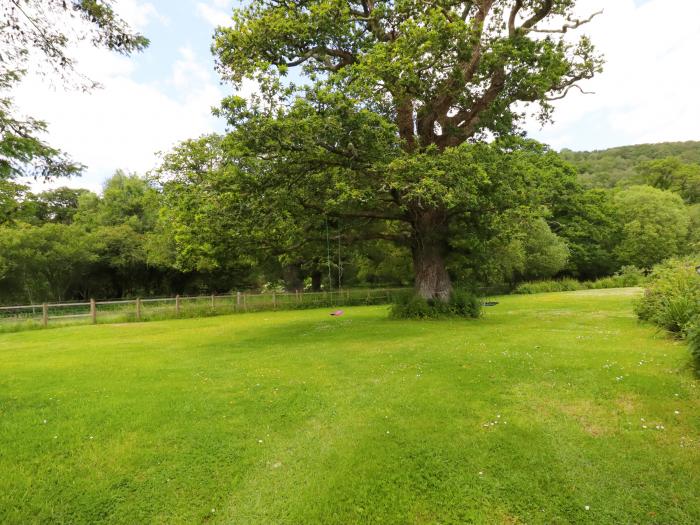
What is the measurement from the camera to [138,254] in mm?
34969

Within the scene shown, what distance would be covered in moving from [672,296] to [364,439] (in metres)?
11.0

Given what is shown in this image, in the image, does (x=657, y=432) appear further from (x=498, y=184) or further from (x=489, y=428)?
(x=498, y=184)

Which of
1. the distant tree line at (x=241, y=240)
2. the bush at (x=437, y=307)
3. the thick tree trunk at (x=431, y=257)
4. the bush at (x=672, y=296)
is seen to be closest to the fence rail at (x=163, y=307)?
the bush at (x=437, y=307)

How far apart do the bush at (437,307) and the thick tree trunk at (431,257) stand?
26 centimetres

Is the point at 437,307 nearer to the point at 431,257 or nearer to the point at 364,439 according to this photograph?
the point at 431,257

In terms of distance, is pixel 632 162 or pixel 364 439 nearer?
pixel 364 439

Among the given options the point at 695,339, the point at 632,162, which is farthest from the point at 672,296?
the point at 632,162

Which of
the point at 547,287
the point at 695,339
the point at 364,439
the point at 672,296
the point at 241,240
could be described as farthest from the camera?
the point at 547,287

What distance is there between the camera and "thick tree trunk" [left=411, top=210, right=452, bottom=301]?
16.3 m

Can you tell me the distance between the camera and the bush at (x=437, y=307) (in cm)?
1622

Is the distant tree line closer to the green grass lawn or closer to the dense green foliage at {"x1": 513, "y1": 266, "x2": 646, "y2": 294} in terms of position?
the dense green foliage at {"x1": 513, "y1": 266, "x2": 646, "y2": 294}

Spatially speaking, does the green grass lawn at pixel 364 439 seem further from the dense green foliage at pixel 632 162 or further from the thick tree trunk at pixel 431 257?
the dense green foliage at pixel 632 162

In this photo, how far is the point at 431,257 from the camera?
1681 centimetres

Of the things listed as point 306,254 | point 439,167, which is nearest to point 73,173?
point 439,167
